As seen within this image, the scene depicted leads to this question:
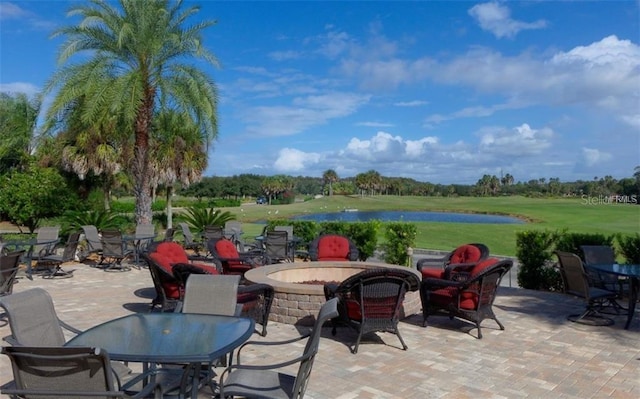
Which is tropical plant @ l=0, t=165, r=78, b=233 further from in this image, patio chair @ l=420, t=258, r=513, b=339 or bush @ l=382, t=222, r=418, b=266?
patio chair @ l=420, t=258, r=513, b=339

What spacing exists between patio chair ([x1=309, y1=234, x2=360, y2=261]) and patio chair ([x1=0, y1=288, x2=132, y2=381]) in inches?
264

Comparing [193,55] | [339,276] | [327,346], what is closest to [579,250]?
[339,276]

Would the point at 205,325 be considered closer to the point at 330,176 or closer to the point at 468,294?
the point at 468,294

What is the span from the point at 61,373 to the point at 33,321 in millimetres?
1063

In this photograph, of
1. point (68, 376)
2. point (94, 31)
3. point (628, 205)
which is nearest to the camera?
point (68, 376)

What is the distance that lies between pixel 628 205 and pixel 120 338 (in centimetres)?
6292

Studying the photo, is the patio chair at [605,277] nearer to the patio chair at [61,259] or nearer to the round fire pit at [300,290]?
the round fire pit at [300,290]

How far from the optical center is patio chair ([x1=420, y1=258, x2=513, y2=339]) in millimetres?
6098

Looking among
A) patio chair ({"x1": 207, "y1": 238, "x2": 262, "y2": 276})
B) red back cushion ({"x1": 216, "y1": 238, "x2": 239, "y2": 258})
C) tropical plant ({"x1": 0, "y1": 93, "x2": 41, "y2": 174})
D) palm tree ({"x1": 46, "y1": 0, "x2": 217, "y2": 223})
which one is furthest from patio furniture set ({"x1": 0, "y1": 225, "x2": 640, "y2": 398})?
tropical plant ({"x1": 0, "y1": 93, "x2": 41, "y2": 174})

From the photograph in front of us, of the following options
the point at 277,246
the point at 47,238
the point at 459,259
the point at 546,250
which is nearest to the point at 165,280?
the point at 459,259

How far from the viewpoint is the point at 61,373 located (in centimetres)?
258

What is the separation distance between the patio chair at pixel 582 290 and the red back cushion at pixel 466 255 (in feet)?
4.42

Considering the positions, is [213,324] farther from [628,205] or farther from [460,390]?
[628,205]

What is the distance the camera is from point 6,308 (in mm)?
3170
